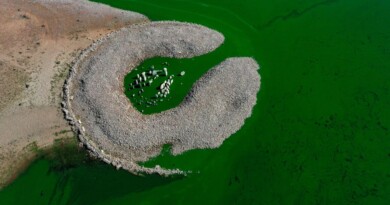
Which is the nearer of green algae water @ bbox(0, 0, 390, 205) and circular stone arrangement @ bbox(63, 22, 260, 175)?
green algae water @ bbox(0, 0, 390, 205)

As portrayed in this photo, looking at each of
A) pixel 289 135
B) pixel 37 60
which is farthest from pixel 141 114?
pixel 289 135

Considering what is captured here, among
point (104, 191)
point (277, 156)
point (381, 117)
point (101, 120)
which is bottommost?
point (104, 191)

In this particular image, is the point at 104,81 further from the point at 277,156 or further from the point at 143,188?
the point at 277,156

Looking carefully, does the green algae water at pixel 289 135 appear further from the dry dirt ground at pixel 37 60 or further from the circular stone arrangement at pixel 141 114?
the dry dirt ground at pixel 37 60

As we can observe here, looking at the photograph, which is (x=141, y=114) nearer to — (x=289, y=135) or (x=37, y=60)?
(x=37, y=60)

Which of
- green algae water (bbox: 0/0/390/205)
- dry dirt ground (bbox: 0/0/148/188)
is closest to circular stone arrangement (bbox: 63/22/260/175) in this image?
green algae water (bbox: 0/0/390/205)

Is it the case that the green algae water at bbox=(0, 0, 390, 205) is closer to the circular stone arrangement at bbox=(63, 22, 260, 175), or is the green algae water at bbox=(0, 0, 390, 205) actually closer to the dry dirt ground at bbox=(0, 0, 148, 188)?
the circular stone arrangement at bbox=(63, 22, 260, 175)

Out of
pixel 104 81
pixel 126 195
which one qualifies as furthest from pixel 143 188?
pixel 104 81
